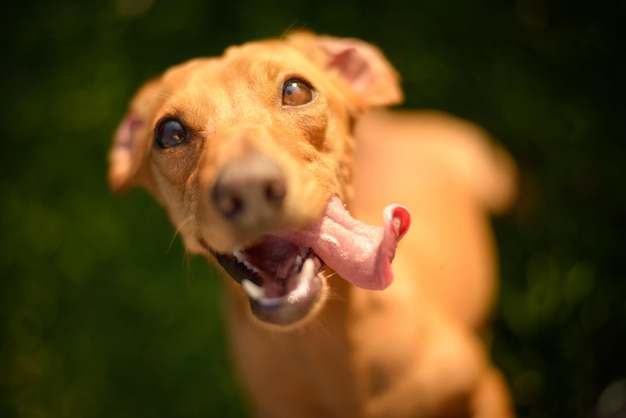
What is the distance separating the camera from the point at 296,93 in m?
2.37

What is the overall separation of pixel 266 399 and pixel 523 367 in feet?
6.31

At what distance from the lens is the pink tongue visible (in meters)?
A: 2.08

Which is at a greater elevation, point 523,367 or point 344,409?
point 344,409

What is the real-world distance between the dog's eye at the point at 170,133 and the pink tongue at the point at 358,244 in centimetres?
60

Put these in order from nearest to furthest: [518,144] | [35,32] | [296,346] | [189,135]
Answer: [189,135] → [296,346] → [518,144] → [35,32]

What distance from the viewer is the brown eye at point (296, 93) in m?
2.37

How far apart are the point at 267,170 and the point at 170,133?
Answer: 0.71 metres

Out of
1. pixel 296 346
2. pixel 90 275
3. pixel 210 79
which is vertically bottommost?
pixel 90 275

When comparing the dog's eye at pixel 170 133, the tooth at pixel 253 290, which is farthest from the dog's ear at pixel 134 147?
the tooth at pixel 253 290

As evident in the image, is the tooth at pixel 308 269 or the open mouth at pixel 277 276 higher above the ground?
the tooth at pixel 308 269

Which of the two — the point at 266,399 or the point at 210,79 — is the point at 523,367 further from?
the point at 210,79

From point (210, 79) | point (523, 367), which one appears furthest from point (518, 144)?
point (210, 79)

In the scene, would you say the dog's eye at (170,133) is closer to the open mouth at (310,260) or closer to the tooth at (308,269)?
the open mouth at (310,260)

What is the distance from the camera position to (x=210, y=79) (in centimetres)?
238
